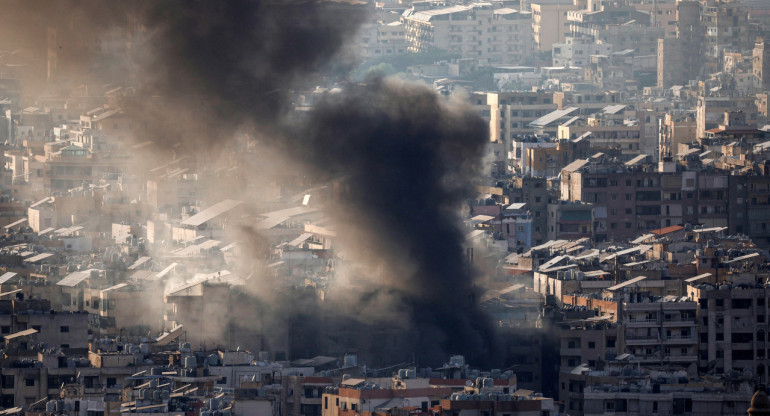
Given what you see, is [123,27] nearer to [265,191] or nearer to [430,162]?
[430,162]

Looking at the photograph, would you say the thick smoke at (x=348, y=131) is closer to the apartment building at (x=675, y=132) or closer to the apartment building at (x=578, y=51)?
the apartment building at (x=675, y=132)

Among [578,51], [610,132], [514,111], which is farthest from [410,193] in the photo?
[578,51]

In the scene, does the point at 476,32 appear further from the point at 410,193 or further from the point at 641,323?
the point at 641,323

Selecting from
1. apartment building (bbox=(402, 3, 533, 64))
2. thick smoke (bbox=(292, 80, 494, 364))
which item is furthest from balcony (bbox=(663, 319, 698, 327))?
apartment building (bbox=(402, 3, 533, 64))

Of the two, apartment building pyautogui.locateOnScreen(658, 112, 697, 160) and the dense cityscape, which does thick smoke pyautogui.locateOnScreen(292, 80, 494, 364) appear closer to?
the dense cityscape

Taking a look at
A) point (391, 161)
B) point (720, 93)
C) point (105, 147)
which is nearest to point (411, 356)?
point (391, 161)

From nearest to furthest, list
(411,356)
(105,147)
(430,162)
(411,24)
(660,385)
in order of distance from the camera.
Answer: (660,385)
(411,356)
(430,162)
(105,147)
(411,24)
